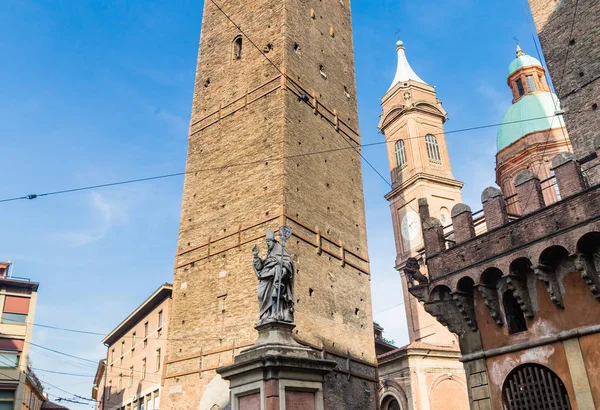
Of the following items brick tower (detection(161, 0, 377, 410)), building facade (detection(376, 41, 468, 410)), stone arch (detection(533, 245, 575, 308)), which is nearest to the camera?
stone arch (detection(533, 245, 575, 308))

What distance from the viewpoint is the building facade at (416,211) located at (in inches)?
848

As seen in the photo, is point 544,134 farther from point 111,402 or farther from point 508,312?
point 111,402

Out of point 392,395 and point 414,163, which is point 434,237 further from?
point 414,163

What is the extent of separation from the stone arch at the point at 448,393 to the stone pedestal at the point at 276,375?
15.2m

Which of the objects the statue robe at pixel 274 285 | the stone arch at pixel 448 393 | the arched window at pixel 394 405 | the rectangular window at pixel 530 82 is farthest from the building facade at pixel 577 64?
the rectangular window at pixel 530 82

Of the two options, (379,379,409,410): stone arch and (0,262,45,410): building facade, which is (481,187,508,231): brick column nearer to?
(379,379,409,410): stone arch

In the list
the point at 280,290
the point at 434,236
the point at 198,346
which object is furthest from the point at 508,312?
the point at 198,346

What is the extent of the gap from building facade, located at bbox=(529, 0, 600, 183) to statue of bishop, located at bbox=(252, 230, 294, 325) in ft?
26.1

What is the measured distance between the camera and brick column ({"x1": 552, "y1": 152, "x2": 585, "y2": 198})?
1027cm

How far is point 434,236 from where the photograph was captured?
42.2 feet

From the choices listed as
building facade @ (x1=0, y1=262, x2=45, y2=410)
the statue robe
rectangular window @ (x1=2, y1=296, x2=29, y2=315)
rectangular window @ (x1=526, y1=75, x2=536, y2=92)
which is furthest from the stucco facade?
rectangular window @ (x1=526, y1=75, x2=536, y2=92)

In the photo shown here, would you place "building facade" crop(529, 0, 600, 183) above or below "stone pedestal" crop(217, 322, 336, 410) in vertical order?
above

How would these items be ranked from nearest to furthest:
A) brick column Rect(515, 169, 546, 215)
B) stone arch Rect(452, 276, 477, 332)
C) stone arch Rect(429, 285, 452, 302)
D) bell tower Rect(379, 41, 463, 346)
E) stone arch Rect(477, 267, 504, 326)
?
1. brick column Rect(515, 169, 546, 215)
2. stone arch Rect(477, 267, 504, 326)
3. stone arch Rect(452, 276, 477, 332)
4. stone arch Rect(429, 285, 452, 302)
5. bell tower Rect(379, 41, 463, 346)

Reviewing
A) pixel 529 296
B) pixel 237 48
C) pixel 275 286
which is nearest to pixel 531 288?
pixel 529 296
